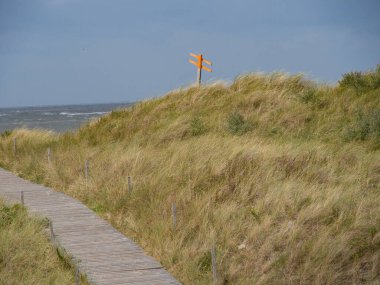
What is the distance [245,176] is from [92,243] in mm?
3485

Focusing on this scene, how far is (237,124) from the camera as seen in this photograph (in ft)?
60.8

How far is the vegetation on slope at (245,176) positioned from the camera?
9.61 meters

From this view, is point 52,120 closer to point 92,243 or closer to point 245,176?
point 245,176

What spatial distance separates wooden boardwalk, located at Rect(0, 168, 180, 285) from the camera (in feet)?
30.1

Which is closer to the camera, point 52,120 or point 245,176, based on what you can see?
point 245,176

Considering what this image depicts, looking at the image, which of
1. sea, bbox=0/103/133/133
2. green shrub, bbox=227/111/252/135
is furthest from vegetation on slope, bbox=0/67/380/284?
sea, bbox=0/103/133/133

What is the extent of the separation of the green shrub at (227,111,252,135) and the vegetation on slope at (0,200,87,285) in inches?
319

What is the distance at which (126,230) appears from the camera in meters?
11.5

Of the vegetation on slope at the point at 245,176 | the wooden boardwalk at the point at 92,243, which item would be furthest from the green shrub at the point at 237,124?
the wooden boardwalk at the point at 92,243

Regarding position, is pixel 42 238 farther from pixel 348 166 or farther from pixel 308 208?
pixel 348 166

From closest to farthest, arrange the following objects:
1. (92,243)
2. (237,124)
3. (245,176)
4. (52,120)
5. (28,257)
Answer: (28,257) → (92,243) → (245,176) → (237,124) → (52,120)

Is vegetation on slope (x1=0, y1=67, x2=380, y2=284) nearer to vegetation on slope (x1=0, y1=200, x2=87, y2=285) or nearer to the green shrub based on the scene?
the green shrub

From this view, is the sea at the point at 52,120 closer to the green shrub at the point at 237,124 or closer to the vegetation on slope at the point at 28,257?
the green shrub at the point at 237,124

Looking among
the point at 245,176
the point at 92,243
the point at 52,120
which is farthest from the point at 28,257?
the point at 52,120
